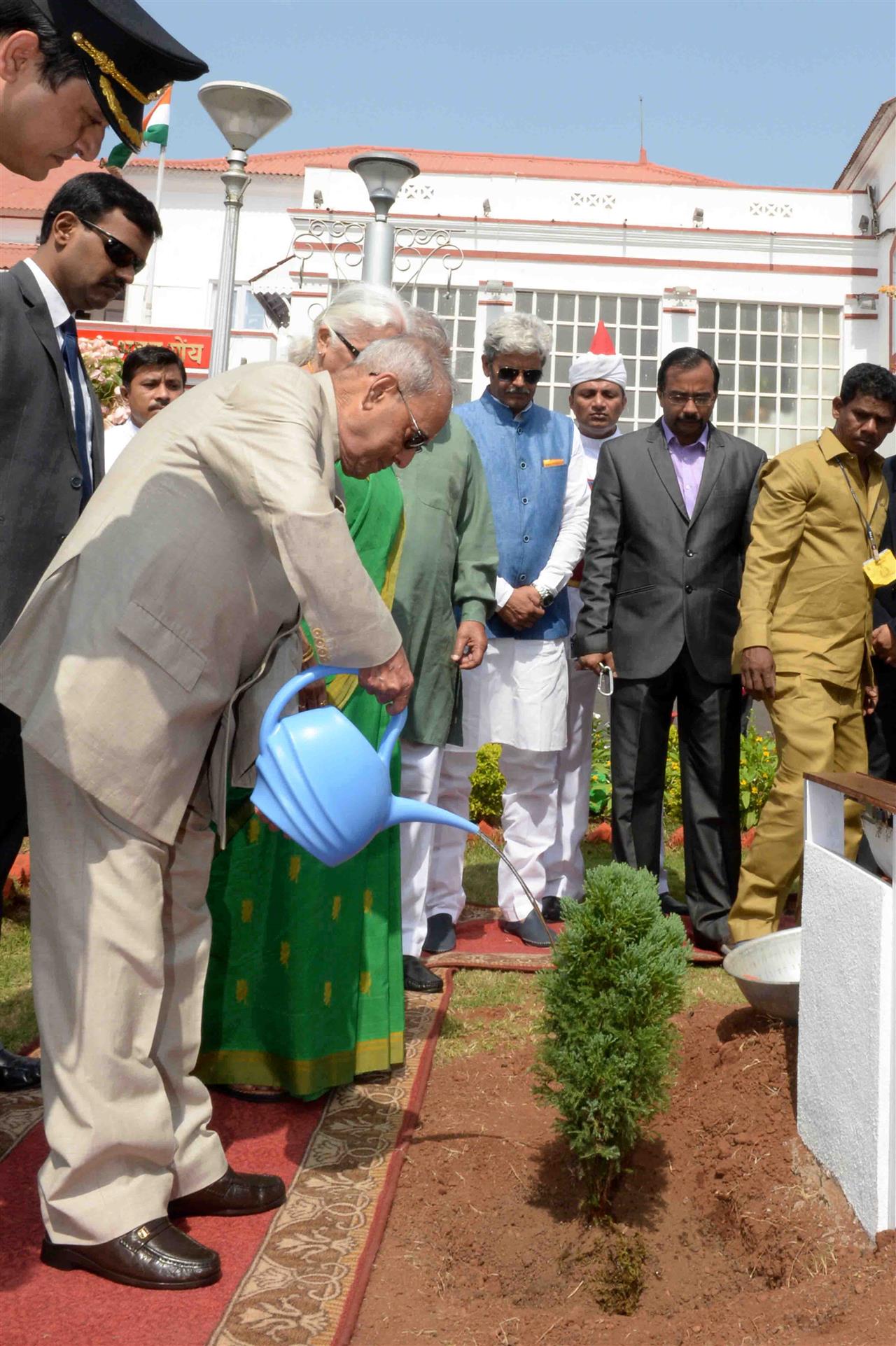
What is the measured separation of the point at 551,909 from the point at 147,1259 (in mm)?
3072

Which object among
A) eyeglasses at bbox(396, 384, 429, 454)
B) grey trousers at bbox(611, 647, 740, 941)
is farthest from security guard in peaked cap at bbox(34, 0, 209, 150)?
grey trousers at bbox(611, 647, 740, 941)

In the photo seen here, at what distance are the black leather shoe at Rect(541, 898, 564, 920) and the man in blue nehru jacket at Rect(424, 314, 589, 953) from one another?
2.9 inches

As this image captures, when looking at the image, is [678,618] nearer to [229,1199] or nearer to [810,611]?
[810,611]

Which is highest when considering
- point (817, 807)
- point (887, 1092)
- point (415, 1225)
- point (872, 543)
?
point (872, 543)

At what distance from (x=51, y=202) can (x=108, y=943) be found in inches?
77.7

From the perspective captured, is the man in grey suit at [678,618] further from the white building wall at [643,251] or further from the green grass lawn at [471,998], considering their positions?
the white building wall at [643,251]

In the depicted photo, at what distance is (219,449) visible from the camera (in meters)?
2.40

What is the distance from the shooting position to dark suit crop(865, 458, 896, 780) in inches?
216

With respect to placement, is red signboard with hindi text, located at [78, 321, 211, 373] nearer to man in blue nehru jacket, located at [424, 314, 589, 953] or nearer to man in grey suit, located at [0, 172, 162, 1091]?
man in blue nehru jacket, located at [424, 314, 589, 953]

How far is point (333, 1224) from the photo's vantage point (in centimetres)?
274

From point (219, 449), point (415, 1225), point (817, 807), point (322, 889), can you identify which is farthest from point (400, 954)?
point (219, 449)

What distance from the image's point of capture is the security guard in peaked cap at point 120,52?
6.38 ft

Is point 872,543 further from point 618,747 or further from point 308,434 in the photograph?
point 308,434

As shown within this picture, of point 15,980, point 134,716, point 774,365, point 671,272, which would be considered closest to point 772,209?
point 671,272
